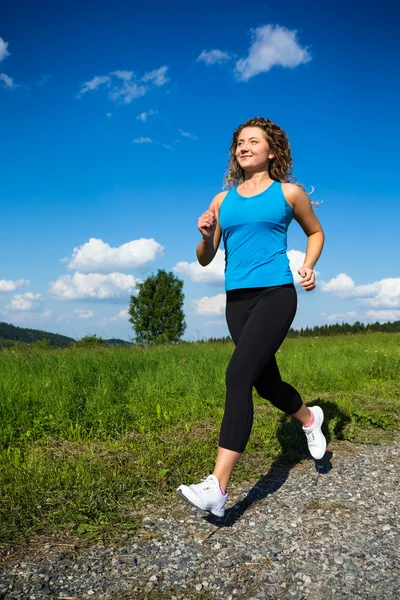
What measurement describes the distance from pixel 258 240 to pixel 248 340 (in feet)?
2.30

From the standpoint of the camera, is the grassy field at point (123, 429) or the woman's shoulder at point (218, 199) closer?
the grassy field at point (123, 429)

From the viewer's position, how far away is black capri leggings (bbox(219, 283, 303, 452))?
3.34 m

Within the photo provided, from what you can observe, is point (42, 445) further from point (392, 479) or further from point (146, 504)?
point (392, 479)

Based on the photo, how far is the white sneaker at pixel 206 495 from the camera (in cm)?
309

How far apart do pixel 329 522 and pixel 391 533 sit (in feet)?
1.26

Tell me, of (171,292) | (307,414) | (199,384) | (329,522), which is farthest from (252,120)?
(171,292)

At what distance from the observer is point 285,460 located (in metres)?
4.75

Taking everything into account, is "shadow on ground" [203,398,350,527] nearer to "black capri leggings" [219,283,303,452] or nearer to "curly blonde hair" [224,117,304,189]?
"black capri leggings" [219,283,303,452]

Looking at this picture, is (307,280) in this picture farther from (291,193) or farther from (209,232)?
(209,232)

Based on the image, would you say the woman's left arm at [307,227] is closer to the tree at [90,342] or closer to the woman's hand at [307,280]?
the woman's hand at [307,280]

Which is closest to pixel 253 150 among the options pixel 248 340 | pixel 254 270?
pixel 254 270

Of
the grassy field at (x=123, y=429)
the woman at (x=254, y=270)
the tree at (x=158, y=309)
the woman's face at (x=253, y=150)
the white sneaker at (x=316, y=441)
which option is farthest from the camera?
the tree at (x=158, y=309)

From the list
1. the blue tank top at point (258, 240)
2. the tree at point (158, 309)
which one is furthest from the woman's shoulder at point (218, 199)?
the tree at point (158, 309)

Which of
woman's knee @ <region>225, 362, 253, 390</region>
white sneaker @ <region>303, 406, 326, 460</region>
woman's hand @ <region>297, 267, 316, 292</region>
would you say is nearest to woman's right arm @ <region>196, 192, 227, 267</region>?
woman's hand @ <region>297, 267, 316, 292</region>
